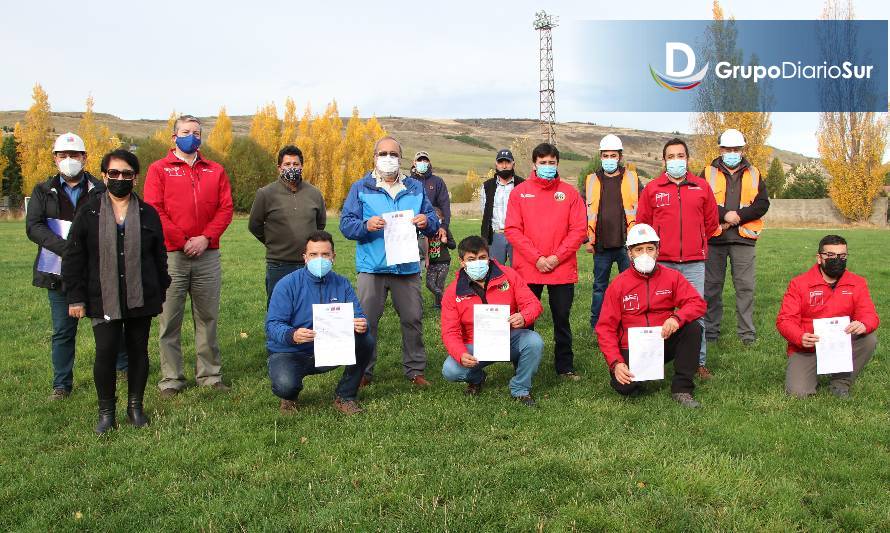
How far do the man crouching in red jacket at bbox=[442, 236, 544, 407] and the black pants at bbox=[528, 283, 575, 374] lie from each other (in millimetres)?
741

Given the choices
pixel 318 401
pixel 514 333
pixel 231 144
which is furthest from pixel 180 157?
pixel 231 144

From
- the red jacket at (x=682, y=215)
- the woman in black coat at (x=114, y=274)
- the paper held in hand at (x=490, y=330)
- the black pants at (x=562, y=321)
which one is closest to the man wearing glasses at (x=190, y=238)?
the woman in black coat at (x=114, y=274)

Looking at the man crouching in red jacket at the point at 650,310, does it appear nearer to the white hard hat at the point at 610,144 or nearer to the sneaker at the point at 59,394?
the white hard hat at the point at 610,144

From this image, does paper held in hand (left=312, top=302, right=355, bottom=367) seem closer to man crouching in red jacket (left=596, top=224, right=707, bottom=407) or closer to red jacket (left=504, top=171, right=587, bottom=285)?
red jacket (left=504, top=171, right=587, bottom=285)

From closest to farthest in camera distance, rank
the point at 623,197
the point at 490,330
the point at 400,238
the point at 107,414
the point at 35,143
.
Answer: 1. the point at 107,414
2. the point at 490,330
3. the point at 400,238
4. the point at 623,197
5. the point at 35,143

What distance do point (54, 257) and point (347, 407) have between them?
327 centimetres

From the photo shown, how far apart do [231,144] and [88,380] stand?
1998 inches

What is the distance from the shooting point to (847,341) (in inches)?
245

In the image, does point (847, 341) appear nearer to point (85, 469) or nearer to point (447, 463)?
point (447, 463)

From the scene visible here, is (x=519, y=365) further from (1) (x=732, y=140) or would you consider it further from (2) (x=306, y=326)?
(1) (x=732, y=140)

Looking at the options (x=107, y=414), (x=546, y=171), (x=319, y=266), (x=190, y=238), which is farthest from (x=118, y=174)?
(x=546, y=171)

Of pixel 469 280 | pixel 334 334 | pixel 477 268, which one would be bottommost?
pixel 334 334

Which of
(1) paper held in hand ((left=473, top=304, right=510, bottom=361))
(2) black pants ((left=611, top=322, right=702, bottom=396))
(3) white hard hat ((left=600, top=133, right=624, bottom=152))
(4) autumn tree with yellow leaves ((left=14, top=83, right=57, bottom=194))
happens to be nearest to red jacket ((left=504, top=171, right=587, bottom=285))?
(1) paper held in hand ((left=473, top=304, right=510, bottom=361))

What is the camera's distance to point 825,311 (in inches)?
253
